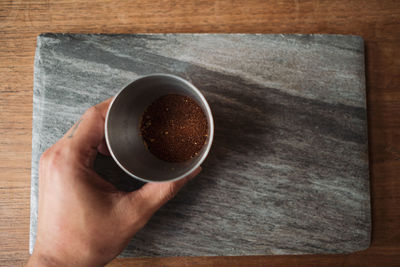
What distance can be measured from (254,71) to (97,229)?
47 centimetres

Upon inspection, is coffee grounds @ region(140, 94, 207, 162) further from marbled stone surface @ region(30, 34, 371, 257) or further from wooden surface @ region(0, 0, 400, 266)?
wooden surface @ region(0, 0, 400, 266)

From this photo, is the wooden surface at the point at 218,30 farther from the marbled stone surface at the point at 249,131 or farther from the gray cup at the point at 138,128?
the gray cup at the point at 138,128

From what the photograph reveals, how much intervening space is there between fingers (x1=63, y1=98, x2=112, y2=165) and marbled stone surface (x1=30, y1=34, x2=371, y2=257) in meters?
0.08

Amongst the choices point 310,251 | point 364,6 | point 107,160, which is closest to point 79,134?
point 107,160

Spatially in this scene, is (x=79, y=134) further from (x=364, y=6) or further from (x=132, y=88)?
(x=364, y=6)

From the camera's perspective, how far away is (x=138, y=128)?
23.2 inches

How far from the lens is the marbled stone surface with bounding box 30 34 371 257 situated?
633 mm

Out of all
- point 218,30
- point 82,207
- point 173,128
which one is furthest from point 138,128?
point 218,30

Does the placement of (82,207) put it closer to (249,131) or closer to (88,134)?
(88,134)

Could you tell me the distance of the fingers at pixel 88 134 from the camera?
55 centimetres

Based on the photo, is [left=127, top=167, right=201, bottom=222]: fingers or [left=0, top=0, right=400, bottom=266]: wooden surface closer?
[left=127, top=167, right=201, bottom=222]: fingers

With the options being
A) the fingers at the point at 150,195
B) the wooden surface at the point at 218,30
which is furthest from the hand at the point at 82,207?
the wooden surface at the point at 218,30

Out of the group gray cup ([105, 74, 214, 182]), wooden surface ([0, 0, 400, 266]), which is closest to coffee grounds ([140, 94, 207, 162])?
gray cup ([105, 74, 214, 182])

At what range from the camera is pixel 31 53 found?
68cm
